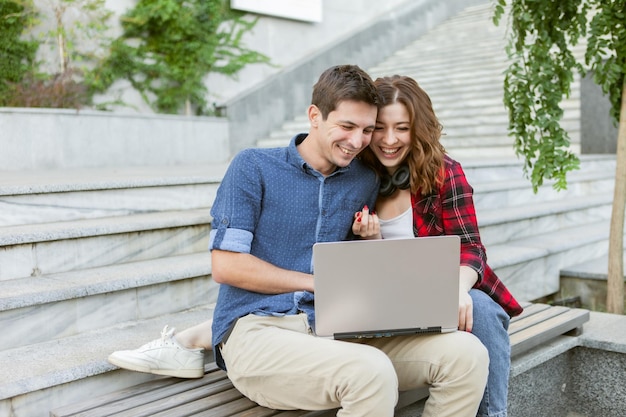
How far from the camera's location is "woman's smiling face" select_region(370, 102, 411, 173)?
7.46 ft

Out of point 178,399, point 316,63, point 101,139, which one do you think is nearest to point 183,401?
point 178,399

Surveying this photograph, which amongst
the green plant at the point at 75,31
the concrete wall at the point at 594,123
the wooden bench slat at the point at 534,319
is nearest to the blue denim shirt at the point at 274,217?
the wooden bench slat at the point at 534,319

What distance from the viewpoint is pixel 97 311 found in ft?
9.16

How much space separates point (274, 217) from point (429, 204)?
1.87 ft

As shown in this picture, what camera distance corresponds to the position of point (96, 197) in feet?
11.6

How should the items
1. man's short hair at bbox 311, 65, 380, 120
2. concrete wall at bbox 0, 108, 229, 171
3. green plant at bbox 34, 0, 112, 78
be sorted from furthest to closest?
green plant at bbox 34, 0, 112, 78 < concrete wall at bbox 0, 108, 229, 171 < man's short hair at bbox 311, 65, 380, 120

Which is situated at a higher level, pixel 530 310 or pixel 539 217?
pixel 539 217

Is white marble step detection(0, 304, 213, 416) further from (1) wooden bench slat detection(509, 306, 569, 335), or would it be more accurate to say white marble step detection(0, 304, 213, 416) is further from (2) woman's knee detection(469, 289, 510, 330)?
(1) wooden bench slat detection(509, 306, 569, 335)

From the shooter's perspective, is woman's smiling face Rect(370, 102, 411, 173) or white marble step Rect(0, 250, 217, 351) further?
white marble step Rect(0, 250, 217, 351)

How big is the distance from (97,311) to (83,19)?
6448mm

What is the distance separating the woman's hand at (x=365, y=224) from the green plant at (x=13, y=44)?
20.4 ft

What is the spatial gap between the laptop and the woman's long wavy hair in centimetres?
43

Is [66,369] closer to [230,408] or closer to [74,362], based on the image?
[74,362]

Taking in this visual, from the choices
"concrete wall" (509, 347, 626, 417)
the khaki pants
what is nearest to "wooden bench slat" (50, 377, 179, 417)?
the khaki pants
